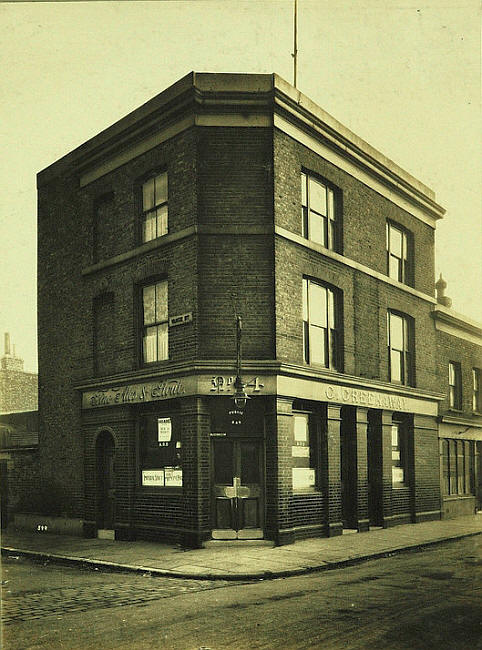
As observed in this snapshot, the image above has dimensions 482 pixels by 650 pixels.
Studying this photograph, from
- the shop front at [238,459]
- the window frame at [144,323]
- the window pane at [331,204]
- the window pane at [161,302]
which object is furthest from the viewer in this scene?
the window pane at [331,204]

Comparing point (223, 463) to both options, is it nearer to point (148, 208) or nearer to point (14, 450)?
point (148, 208)

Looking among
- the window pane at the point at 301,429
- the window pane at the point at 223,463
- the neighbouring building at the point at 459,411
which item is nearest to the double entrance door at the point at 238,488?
the window pane at the point at 223,463

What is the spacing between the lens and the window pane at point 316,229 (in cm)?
1786

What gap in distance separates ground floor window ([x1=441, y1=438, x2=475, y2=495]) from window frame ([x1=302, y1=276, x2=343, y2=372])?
288 inches

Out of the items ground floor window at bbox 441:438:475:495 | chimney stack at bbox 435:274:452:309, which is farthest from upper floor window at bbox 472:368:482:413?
chimney stack at bbox 435:274:452:309

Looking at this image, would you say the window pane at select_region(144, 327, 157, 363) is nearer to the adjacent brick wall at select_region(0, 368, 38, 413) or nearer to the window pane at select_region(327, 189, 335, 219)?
the window pane at select_region(327, 189, 335, 219)

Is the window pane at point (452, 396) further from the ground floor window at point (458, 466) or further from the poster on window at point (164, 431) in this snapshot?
the poster on window at point (164, 431)

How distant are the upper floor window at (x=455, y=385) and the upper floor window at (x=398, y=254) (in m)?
4.19

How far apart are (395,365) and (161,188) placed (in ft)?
29.0

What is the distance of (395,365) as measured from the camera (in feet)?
69.7

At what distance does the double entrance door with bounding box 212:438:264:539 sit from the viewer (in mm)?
15773

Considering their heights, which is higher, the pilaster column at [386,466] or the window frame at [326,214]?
the window frame at [326,214]

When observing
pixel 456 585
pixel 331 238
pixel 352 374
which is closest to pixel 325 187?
pixel 331 238

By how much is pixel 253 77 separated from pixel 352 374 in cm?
786
